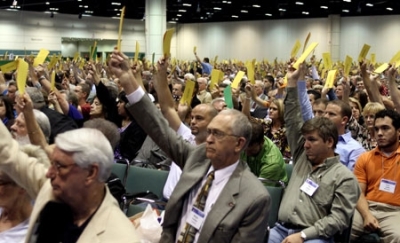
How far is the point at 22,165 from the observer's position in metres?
2.52

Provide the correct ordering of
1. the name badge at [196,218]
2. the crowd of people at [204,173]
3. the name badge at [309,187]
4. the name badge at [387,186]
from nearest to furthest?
the crowd of people at [204,173] → the name badge at [196,218] → the name badge at [309,187] → the name badge at [387,186]

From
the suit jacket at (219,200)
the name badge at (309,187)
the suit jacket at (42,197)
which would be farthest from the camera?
the name badge at (309,187)

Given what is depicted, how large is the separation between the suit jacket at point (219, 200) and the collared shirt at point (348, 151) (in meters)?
2.02

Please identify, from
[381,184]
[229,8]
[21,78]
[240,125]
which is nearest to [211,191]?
[240,125]

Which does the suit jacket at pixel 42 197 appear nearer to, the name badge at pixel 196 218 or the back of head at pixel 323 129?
the name badge at pixel 196 218

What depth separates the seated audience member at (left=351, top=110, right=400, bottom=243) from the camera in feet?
14.0

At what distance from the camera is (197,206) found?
121 inches

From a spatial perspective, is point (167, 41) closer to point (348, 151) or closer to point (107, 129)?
point (107, 129)

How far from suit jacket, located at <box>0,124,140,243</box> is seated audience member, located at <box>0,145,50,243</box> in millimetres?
60

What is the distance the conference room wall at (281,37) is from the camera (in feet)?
104

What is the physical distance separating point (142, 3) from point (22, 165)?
29.0 metres

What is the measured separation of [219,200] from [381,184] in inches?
78.9

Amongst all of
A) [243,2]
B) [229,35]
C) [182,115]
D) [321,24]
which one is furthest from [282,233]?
[229,35]

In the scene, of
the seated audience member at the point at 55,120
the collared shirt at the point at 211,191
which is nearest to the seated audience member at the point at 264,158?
the collared shirt at the point at 211,191
